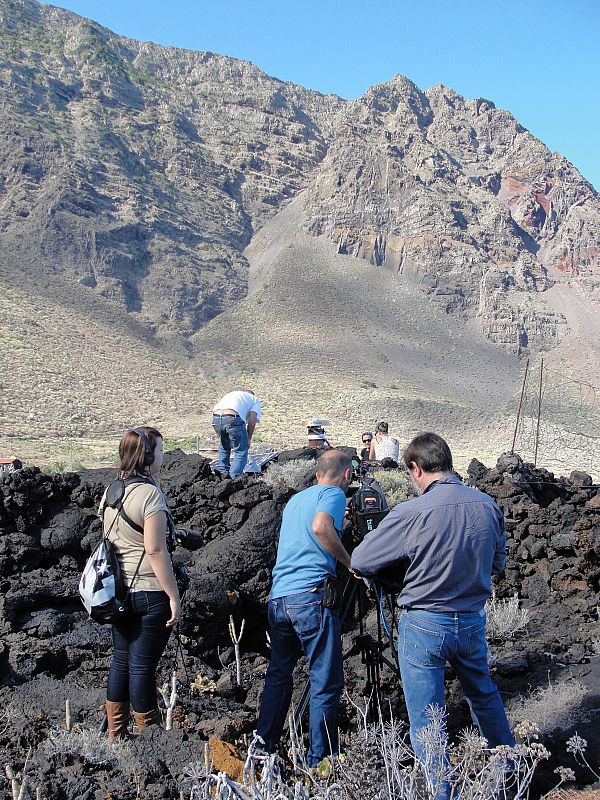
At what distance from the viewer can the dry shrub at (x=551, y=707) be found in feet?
13.9

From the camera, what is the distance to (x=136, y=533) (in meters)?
3.73

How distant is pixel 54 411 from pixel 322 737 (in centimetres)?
3249

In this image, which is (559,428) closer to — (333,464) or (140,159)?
(333,464)

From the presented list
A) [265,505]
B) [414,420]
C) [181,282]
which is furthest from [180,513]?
[181,282]

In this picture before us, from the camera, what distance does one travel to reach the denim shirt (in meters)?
3.21

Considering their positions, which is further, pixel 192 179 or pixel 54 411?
pixel 192 179

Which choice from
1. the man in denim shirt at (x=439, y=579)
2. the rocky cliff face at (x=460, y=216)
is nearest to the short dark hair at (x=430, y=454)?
the man in denim shirt at (x=439, y=579)

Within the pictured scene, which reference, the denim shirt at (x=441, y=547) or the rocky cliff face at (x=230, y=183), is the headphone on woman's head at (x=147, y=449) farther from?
the rocky cliff face at (x=230, y=183)

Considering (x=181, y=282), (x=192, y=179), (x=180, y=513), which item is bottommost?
(x=180, y=513)

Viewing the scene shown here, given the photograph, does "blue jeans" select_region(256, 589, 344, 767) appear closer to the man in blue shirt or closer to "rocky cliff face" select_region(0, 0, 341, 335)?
the man in blue shirt

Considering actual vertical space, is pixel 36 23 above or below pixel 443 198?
above

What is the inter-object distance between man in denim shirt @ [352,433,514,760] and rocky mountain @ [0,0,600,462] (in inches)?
1098

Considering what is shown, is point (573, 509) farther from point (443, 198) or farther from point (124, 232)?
point (443, 198)

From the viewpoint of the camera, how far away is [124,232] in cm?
6462
